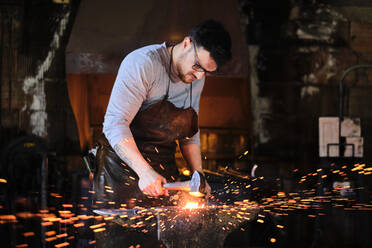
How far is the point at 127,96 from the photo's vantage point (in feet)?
7.29

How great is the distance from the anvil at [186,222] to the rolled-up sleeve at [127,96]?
0.46 m

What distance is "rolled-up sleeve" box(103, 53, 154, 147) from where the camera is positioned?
2205mm

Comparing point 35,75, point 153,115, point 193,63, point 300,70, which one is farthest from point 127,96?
point 300,70

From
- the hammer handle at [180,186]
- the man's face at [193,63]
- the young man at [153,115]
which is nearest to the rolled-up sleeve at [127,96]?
the young man at [153,115]

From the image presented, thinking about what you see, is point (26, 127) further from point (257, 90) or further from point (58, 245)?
point (257, 90)

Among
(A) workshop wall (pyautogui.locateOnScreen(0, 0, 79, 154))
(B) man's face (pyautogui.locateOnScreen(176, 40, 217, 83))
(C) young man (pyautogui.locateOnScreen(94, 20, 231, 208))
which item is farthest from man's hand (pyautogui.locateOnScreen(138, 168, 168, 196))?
(A) workshop wall (pyautogui.locateOnScreen(0, 0, 79, 154))

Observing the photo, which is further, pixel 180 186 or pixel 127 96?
pixel 127 96

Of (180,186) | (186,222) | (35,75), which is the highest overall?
(35,75)

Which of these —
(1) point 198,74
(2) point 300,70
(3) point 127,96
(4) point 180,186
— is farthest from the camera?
(2) point 300,70

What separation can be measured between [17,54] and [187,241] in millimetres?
4298

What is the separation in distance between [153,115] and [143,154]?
24 cm

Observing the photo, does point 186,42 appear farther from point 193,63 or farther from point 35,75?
point 35,75

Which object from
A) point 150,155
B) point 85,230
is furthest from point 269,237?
point 150,155

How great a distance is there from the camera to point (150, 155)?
8.25 ft
